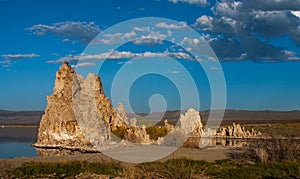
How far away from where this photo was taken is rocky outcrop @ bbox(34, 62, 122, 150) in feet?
102

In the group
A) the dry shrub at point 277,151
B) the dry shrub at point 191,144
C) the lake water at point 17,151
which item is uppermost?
the dry shrub at point 277,151

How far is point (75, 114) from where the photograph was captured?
34312 millimetres

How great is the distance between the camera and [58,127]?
35.0 meters

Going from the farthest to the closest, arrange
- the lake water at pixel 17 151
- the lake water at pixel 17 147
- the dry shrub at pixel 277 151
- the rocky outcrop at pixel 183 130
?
the lake water at pixel 17 147
the lake water at pixel 17 151
the rocky outcrop at pixel 183 130
the dry shrub at pixel 277 151

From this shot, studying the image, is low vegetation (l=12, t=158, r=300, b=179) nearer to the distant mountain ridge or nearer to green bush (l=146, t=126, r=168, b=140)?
green bush (l=146, t=126, r=168, b=140)

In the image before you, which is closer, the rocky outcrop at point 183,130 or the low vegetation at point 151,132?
the rocky outcrop at point 183,130

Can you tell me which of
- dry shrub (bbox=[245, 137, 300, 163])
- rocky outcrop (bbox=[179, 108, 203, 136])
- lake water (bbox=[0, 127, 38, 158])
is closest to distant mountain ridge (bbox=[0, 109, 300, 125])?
lake water (bbox=[0, 127, 38, 158])

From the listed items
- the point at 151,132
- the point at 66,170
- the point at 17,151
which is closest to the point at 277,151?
the point at 66,170

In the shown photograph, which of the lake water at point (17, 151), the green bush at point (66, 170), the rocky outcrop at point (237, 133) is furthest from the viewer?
the rocky outcrop at point (237, 133)

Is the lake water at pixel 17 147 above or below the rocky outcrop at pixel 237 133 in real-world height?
below

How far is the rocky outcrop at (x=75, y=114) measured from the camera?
3100 centimetres

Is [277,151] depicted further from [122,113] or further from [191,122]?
[122,113]

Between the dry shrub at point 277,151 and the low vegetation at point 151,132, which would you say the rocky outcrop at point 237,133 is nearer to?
the low vegetation at point 151,132

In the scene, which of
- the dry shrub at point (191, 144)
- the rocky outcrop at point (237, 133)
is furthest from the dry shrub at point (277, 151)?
the rocky outcrop at point (237, 133)
